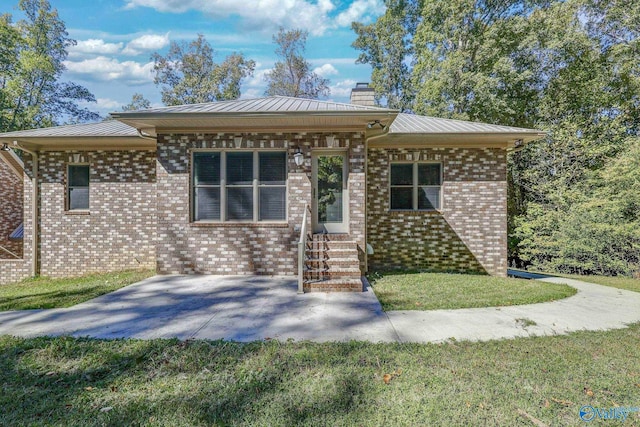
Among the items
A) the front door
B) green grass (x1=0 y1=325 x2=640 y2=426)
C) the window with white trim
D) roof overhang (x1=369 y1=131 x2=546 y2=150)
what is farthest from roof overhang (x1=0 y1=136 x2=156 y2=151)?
roof overhang (x1=369 y1=131 x2=546 y2=150)

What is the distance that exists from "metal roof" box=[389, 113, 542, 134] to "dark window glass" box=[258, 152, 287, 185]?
2.87 m

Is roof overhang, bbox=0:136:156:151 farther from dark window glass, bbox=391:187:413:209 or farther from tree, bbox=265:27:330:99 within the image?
tree, bbox=265:27:330:99

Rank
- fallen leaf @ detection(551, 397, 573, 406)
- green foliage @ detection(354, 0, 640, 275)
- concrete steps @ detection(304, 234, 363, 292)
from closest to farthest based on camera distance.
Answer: fallen leaf @ detection(551, 397, 573, 406) < concrete steps @ detection(304, 234, 363, 292) < green foliage @ detection(354, 0, 640, 275)

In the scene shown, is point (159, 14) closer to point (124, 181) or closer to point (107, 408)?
point (124, 181)

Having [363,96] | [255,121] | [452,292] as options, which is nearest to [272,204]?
[255,121]

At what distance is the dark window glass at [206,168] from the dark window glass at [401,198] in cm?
449

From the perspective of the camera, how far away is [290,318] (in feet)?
13.5

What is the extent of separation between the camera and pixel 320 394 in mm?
Answer: 2373

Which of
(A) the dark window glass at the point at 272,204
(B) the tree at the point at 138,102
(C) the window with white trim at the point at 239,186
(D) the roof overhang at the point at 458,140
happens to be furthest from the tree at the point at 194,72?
(D) the roof overhang at the point at 458,140

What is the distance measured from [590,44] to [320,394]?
17.5m

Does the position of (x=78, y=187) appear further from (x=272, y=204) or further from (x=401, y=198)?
(x=401, y=198)

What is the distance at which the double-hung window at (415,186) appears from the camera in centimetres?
791

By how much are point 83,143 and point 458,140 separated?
9648 millimetres

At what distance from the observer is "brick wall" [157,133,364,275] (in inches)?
259
